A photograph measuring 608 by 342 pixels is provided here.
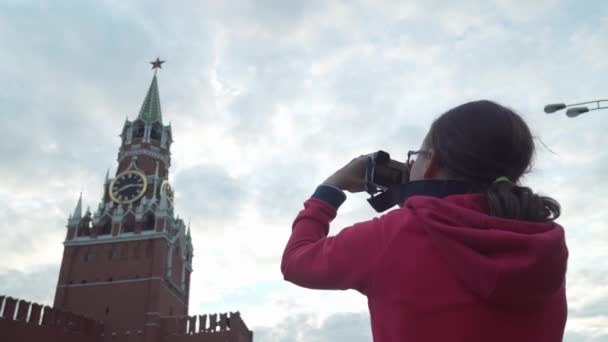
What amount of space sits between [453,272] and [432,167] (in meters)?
0.49

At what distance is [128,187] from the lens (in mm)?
42875

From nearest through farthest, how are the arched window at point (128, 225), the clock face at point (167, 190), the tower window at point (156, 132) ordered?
the arched window at point (128, 225), the clock face at point (167, 190), the tower window at point (156, 132)

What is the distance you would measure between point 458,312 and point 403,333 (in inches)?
7.0

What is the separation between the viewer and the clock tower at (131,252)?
36.0 metres

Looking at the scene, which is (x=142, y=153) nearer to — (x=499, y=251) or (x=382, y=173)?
(x=382, y=173)

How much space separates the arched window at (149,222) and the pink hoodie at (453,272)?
40687 mm

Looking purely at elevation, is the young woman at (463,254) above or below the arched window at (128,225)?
below

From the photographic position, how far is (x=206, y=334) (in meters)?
33.4

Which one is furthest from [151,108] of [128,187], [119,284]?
[119,284]

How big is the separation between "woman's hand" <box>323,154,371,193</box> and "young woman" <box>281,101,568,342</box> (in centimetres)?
27

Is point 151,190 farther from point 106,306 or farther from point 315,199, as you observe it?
point 315,199

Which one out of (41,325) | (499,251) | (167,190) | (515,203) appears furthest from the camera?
(167,190)

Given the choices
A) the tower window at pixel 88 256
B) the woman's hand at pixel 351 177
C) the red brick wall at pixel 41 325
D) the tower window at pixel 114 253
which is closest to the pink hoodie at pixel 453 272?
the woman's hand at pixel 351 177

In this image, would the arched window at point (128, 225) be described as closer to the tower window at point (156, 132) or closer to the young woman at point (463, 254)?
the tower window at point (156, 132)
